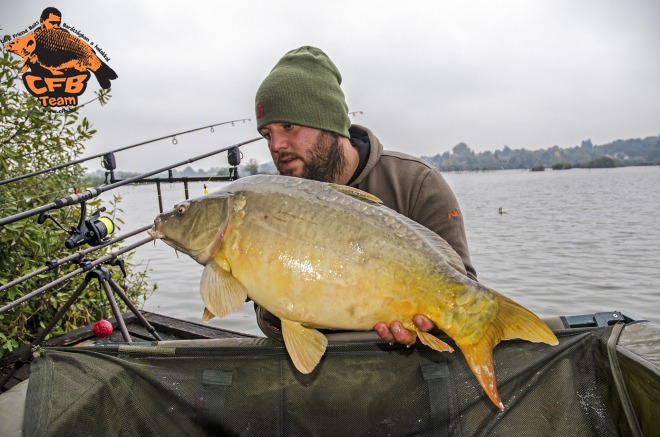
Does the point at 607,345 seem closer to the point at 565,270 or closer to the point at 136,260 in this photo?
the point at 565,270

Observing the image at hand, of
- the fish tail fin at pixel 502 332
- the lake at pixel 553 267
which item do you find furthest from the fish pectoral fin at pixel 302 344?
the lake at pixel 553 267

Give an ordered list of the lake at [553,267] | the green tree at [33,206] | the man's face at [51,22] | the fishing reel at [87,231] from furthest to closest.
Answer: the lake at [553,267] → the man's face at [51,22] → the green tree at [33,206] → the fishing reel at [87,231]

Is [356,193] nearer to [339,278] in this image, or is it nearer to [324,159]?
[339,278]

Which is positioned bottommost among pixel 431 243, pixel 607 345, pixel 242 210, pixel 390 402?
pixel 390 402

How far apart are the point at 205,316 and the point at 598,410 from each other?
56.1 inches

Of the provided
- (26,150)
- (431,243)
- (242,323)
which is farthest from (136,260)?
(431,243)

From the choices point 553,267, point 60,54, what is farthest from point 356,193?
point 553,267

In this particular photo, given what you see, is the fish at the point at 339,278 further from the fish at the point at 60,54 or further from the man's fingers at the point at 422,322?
the fish at the point at 60,54

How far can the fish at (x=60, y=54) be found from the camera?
3.79m

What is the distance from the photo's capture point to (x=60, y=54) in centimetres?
439

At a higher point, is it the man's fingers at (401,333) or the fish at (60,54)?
the fish at (60,54)

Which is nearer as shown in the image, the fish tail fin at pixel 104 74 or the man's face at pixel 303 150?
the man's face at pixel 303 150

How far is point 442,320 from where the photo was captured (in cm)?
136

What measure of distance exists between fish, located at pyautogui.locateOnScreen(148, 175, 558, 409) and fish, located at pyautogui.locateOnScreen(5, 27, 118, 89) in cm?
299
